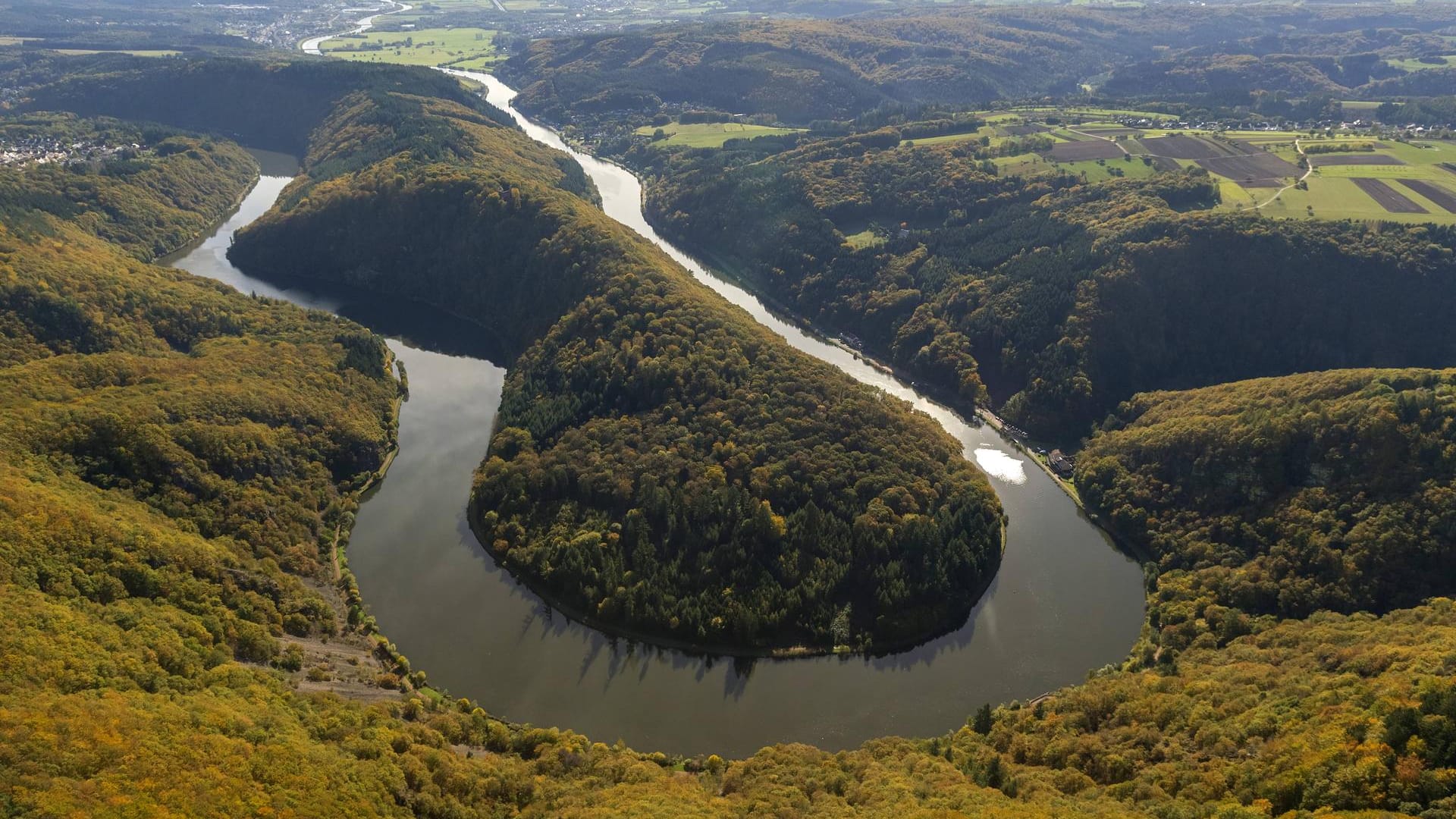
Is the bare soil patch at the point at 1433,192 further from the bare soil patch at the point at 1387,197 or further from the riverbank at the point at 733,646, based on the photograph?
the riverbank at the point at 733,646

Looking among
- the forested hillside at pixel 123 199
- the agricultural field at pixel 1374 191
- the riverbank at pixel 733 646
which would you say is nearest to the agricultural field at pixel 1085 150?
the agricultural field at pixel 1374 191

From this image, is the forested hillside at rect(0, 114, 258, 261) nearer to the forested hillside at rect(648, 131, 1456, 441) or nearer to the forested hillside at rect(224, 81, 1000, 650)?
the forested hillside at rect(224, 81, 1000, 650)

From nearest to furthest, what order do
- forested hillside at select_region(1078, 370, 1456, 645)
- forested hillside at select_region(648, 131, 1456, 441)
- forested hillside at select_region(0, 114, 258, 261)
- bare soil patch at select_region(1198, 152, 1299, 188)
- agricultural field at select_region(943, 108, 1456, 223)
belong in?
forested hillside at select_region(1078, 370, 1456, 645) < forested hillside at select_region(648, 131, 1456, 441) < agricultural field at select_region(943, 108, 1456, 223) < forested hillside at select_region(0, 114, 258, 261) < bare soil patch at select_region(1198, 152, 1299, 188)

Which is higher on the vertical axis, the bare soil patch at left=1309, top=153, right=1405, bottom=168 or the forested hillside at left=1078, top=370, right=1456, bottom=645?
the bare soil patch at left=1309, top=153, right=1405, bottom=168

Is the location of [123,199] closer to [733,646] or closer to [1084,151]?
[733,646]

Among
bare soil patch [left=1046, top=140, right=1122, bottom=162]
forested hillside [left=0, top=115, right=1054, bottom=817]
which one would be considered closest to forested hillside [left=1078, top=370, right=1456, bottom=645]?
forested hillside [left=0, top=115, right=1054, bottom=817]

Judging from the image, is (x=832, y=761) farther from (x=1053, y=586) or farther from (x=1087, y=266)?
(x=1087, y=266)
